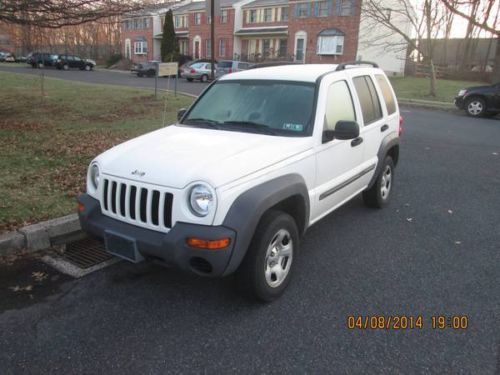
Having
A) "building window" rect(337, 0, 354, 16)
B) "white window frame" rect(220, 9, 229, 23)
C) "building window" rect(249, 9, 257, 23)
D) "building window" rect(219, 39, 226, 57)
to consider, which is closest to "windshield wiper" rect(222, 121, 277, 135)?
"building window" rect(337, 0, 354, 16)

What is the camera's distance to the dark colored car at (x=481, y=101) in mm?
15489

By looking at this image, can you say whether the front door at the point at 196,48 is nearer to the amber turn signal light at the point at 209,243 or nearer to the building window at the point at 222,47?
the building window at the point at 222,47

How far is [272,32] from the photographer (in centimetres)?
4516

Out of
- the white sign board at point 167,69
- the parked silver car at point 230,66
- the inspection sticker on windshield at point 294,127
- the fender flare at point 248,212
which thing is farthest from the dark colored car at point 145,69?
the fender flare at point 248,212

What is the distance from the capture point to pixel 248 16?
48250mm

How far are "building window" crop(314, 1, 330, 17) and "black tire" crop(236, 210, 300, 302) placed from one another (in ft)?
133

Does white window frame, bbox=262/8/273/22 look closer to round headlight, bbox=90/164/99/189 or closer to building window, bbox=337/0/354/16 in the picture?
building window, bbox=337/0/354/16

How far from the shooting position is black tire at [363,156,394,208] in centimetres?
538

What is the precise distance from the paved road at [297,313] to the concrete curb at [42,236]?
265 millimetres

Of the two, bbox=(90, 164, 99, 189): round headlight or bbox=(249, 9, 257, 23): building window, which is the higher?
bbox=(249, 9, 257, 23): building window

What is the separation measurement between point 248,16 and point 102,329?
49491 millimetres

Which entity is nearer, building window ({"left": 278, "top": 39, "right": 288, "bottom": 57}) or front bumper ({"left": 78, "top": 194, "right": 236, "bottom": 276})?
front bumper ({"left": 78, "top": 194, "right": 236, "bottom": 276})

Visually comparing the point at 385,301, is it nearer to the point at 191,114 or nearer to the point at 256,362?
the point at 256,362

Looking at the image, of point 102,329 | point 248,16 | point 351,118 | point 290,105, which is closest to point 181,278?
point 102,329
